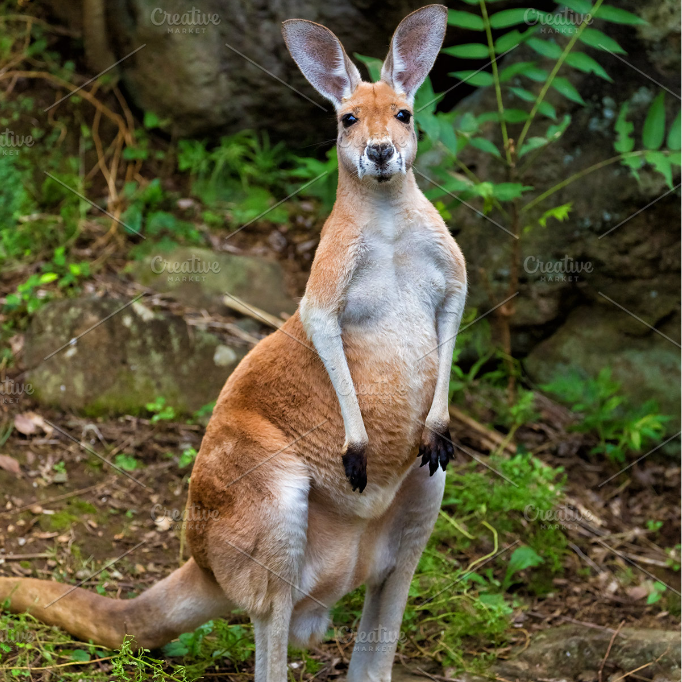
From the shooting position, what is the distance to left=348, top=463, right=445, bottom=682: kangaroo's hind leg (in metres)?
3.96

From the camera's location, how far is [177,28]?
731 cm

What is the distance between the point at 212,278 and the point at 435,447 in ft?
12.1

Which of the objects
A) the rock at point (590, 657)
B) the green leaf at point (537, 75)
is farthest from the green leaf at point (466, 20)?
the rock at point (590, 657)

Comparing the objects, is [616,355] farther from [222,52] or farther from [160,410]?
[222,52]

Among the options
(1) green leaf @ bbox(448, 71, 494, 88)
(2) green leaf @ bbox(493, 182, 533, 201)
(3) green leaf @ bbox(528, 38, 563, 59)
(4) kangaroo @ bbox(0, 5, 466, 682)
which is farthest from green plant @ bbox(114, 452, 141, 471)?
(3) green leaf @ bbox(528, 38, 563, 59)

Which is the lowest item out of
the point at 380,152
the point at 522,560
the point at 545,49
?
the point at 522,560

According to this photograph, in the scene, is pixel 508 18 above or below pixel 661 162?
above

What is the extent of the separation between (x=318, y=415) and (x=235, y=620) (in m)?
1.70

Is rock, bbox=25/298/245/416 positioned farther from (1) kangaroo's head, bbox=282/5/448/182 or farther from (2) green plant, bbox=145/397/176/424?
(1) kangaroo's head, bbox=282/5/448/182
